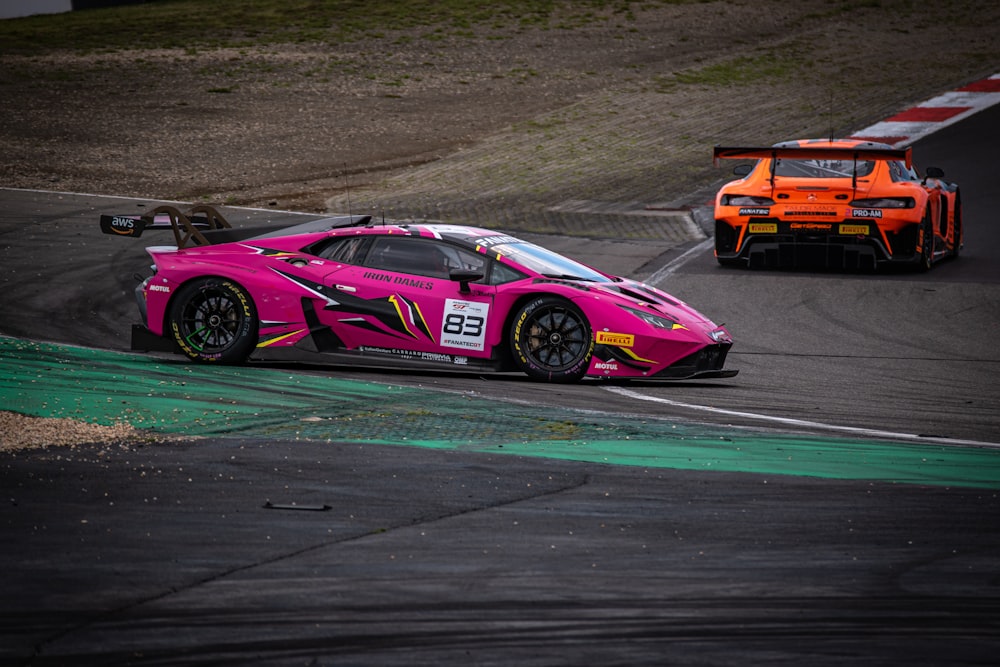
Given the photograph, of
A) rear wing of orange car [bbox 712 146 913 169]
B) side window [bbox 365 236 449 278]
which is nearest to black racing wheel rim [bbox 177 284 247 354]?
side window [bbox 365 236 449 278]

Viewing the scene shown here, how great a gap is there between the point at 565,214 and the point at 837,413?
36.0ft

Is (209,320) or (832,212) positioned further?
(832,212)

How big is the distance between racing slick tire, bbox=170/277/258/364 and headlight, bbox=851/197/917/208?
299 inches

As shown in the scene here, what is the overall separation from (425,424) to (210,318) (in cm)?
313

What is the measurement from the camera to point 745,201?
15961 mm

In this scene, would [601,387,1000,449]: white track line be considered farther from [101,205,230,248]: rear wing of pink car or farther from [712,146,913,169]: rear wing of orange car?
[712,146,913,169]: rear wing of orange car

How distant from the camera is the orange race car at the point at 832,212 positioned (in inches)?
613

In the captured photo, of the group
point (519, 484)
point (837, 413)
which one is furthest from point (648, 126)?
point (519, 484)

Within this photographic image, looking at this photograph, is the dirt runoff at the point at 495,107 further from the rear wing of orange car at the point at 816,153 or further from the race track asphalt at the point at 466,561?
the race track asphalt at the point at 466,561

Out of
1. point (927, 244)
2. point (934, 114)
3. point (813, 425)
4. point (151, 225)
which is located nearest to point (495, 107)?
point (934, 114)

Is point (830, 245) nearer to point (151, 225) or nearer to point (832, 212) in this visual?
point (832, 212)

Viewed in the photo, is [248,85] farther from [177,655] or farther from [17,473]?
[177,655]

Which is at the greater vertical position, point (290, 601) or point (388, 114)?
point (388, 114)

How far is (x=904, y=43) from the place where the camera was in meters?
35.0
